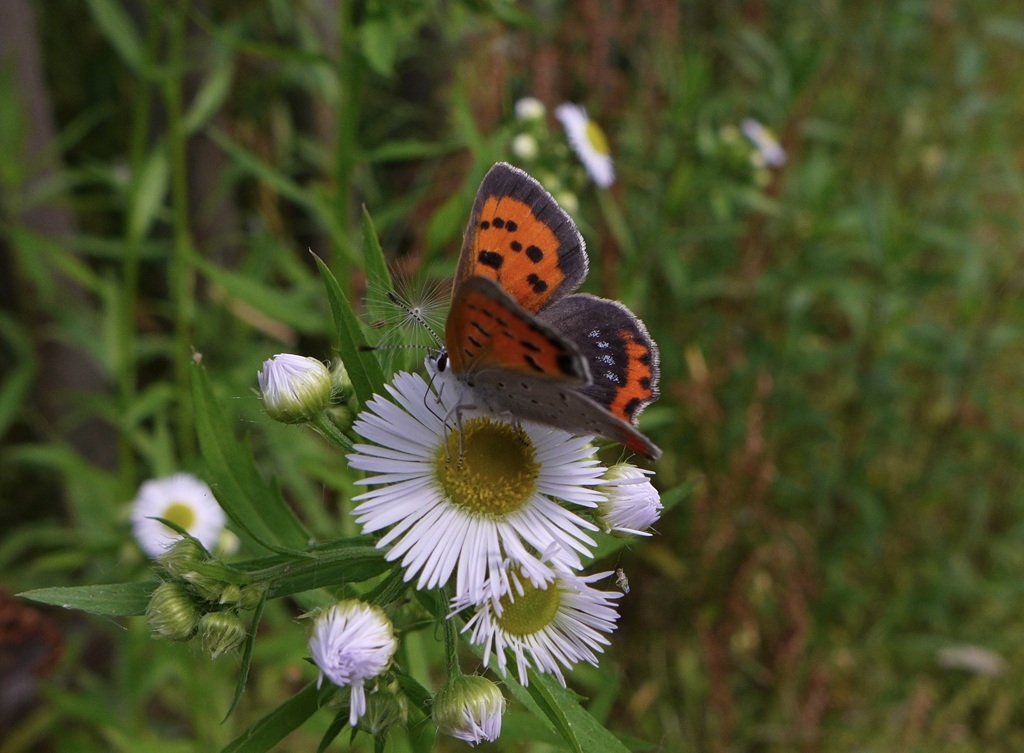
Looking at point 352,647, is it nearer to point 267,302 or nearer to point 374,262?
point 374,262

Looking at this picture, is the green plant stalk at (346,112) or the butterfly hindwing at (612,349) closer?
the butterfly hindwing at (612,349)

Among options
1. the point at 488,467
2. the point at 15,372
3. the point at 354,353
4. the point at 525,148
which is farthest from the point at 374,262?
the point at 15,372

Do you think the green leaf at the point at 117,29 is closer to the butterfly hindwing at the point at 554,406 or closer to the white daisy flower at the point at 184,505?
A: the white daisy flower at the point at 184,505

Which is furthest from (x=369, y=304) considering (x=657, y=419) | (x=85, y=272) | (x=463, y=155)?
(x=463, y=155)

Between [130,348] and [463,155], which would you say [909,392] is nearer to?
[463,155]

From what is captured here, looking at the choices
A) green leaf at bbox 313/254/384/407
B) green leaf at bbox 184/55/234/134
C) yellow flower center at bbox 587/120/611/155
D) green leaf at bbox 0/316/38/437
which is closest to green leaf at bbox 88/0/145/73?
green leaf at bbox 184/55/234/134

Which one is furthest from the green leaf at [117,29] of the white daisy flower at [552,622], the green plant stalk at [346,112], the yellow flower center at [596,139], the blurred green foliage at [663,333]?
the white daisy flower at [552,622]
